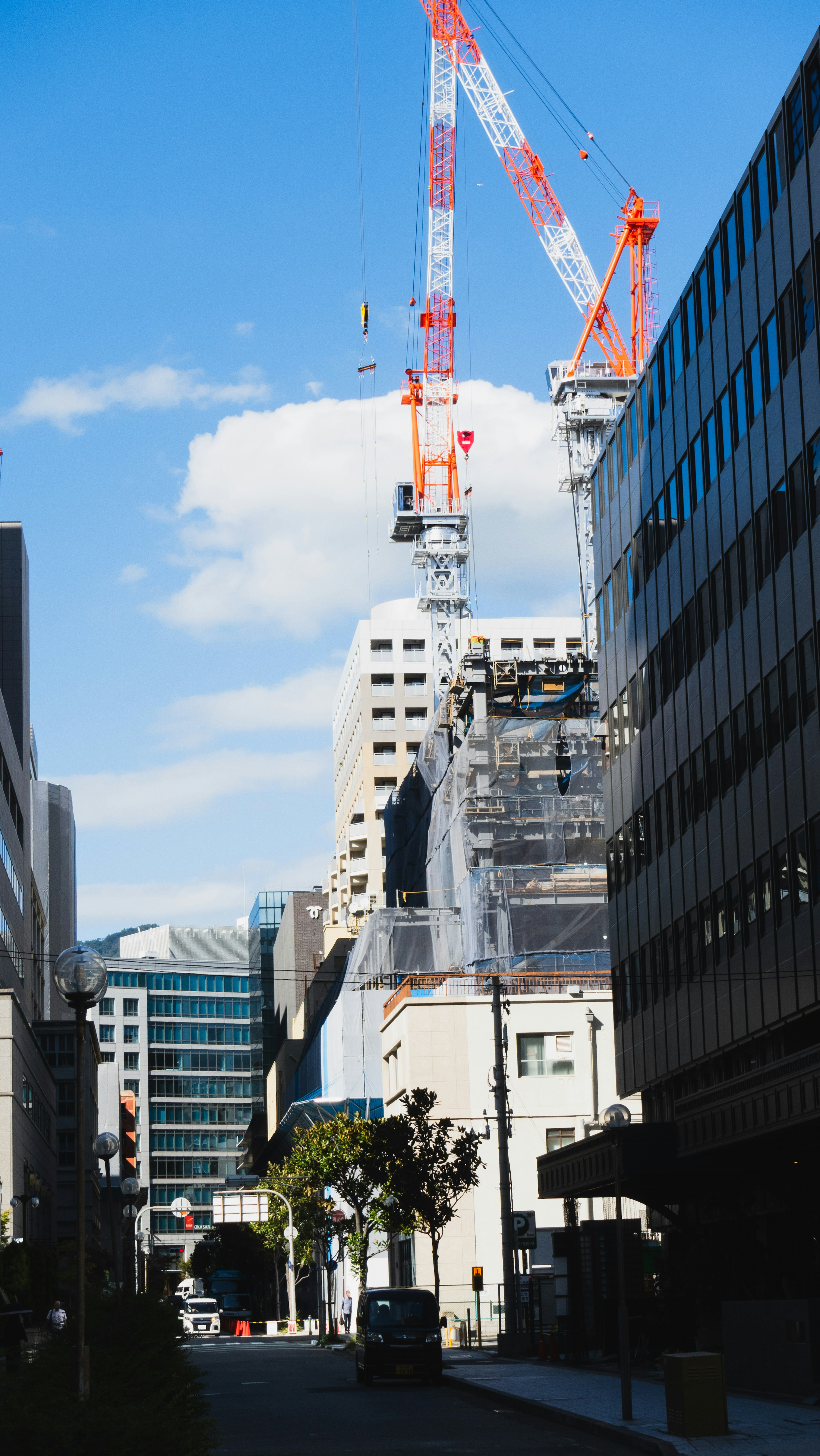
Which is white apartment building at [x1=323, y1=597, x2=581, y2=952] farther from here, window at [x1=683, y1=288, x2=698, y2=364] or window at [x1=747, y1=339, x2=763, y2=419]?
window at [x1=747, y1=339, x2=763, y2=419]

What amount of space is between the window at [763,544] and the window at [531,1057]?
38058 millimetres

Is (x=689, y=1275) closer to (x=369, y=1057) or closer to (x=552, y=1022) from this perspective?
(x=552, y=1022)

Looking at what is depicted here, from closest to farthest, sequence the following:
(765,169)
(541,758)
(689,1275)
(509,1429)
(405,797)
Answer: (509,1429) → (689,1275) → (765,169) → (541,758) → (405,797)

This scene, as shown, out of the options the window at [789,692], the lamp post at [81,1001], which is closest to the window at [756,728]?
the window at [789,692]

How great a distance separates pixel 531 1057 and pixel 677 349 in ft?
119

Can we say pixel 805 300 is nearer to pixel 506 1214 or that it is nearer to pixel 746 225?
pixel 746 225

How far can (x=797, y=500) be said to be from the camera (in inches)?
1321

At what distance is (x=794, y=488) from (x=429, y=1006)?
41819 millimetres

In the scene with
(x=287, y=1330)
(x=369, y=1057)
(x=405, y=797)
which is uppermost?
(x=405, y=797)

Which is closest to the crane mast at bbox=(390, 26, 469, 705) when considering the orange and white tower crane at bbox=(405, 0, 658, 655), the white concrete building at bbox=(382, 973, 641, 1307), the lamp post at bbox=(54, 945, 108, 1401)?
the orange and white tower crane at bbox=(405, 0, 658, 655)

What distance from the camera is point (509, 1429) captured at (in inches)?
876

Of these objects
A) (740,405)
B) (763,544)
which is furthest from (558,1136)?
(740,405)

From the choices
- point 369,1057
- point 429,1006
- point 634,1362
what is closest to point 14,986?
point 369,1057

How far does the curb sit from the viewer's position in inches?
717
